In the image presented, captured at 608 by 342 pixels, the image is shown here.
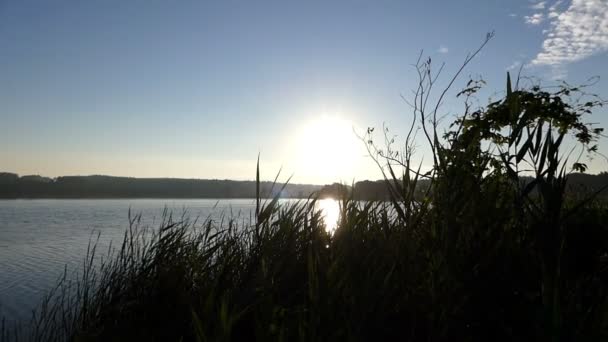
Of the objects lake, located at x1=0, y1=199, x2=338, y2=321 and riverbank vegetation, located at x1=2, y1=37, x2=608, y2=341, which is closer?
riverbank vegetation, located at x1=2, y1=37, x2=608, y2=341

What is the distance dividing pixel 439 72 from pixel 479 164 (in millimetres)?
1896

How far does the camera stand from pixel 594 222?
19.8 feet

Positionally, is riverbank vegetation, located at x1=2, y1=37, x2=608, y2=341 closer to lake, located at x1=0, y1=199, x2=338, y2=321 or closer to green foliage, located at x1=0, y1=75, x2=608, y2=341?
green foliage, located at x1=0, y1=75, x2=608, y2=341

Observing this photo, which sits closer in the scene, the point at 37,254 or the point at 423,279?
the point at 423,279

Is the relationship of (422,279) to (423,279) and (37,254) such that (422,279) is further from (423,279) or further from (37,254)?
(37,254)

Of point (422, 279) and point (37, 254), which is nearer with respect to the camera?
point (422, 279)

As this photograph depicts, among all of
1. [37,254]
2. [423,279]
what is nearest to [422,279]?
[423,279]

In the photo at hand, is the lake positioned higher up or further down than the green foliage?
further down

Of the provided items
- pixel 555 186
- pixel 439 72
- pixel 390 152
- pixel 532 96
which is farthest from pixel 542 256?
pixel 532 96

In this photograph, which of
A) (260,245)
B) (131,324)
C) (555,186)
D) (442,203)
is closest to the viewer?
(555,186)

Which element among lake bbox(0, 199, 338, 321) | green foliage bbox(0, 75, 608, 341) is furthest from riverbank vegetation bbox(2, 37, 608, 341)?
lake bbox(0, 199, 338, 321)

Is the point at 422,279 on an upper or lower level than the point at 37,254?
upper

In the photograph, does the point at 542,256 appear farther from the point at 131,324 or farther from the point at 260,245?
the point at 131,324

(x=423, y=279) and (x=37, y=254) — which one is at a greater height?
(x=423, y=279)
